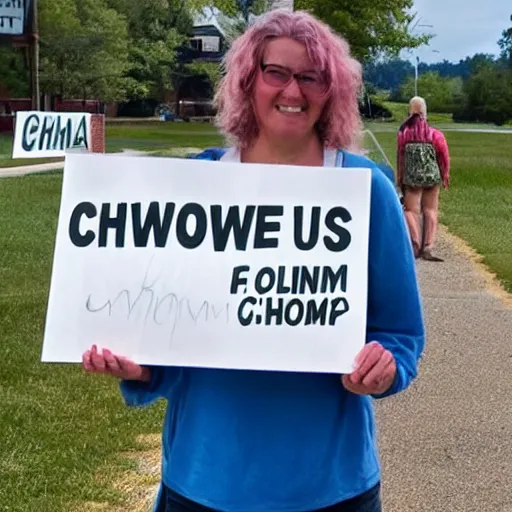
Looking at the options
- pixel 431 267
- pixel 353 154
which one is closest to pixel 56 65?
pixel 431 267

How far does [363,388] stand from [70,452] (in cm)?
283

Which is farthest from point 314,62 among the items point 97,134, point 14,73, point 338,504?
point 14,73

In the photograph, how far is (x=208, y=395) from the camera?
206 centimetres

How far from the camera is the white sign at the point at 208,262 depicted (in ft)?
6.73

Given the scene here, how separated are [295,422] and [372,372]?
190 mm

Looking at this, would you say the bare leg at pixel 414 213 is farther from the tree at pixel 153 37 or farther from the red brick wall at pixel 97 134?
the tree at pixel 153 37

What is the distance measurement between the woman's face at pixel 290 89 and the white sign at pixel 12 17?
10.5 m

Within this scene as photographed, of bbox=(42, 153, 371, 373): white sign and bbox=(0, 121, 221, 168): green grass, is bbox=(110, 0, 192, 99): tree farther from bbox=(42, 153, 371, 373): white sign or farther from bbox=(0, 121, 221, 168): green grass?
bbox=(42, 153, 371, 373): white sign

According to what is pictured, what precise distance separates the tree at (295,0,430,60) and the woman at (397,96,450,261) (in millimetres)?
21522

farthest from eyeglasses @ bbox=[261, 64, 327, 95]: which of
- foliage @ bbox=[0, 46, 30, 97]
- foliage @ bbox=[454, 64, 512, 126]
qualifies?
foliage @ bbox=[454, 64, 512, 126]

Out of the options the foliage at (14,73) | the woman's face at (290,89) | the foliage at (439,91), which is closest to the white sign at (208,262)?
the woman's face at (290,89)

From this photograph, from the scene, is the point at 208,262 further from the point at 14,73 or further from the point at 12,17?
the point at 14,73

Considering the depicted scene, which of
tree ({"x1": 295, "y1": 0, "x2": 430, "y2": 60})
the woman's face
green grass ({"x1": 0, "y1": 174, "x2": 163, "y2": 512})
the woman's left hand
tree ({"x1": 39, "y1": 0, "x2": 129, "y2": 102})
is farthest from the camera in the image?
tree ({"x1": 39, "y1": 0, "x2": 129, "y2": 102})

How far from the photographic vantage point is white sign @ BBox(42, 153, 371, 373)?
2051mm
